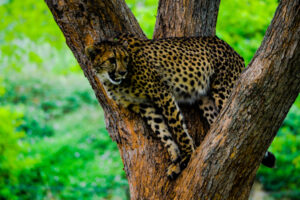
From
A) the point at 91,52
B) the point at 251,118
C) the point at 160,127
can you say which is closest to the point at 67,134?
the point at 160,127

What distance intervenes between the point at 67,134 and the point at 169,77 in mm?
8972

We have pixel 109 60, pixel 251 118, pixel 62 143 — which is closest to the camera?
pixel 251 118

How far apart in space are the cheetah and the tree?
0.12 m

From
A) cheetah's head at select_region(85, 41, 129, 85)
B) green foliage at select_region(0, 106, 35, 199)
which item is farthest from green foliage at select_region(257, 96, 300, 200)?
→ cheetah's head at select_region(85, 41, 129, 85)

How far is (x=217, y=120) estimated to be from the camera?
2908 mm

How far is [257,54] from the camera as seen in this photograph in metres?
2.69

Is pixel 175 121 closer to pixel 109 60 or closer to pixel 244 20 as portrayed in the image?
pixel 109 60

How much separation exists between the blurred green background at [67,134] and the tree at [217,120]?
2.82 metres

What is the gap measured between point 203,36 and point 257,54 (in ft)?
4.80

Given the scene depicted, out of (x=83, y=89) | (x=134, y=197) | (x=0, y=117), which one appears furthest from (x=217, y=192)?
(x=83, y=89)

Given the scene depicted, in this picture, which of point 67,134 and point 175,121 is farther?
point 67,134

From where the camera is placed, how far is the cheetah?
3412 millimetres

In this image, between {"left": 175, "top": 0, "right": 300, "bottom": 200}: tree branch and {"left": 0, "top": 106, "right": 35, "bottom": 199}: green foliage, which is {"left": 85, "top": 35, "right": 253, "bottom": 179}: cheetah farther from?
{"left": 0, "top": 106, "right": 35, "bottom": 199}: green foliage

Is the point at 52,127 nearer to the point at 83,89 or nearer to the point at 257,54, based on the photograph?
the point at 83,89
